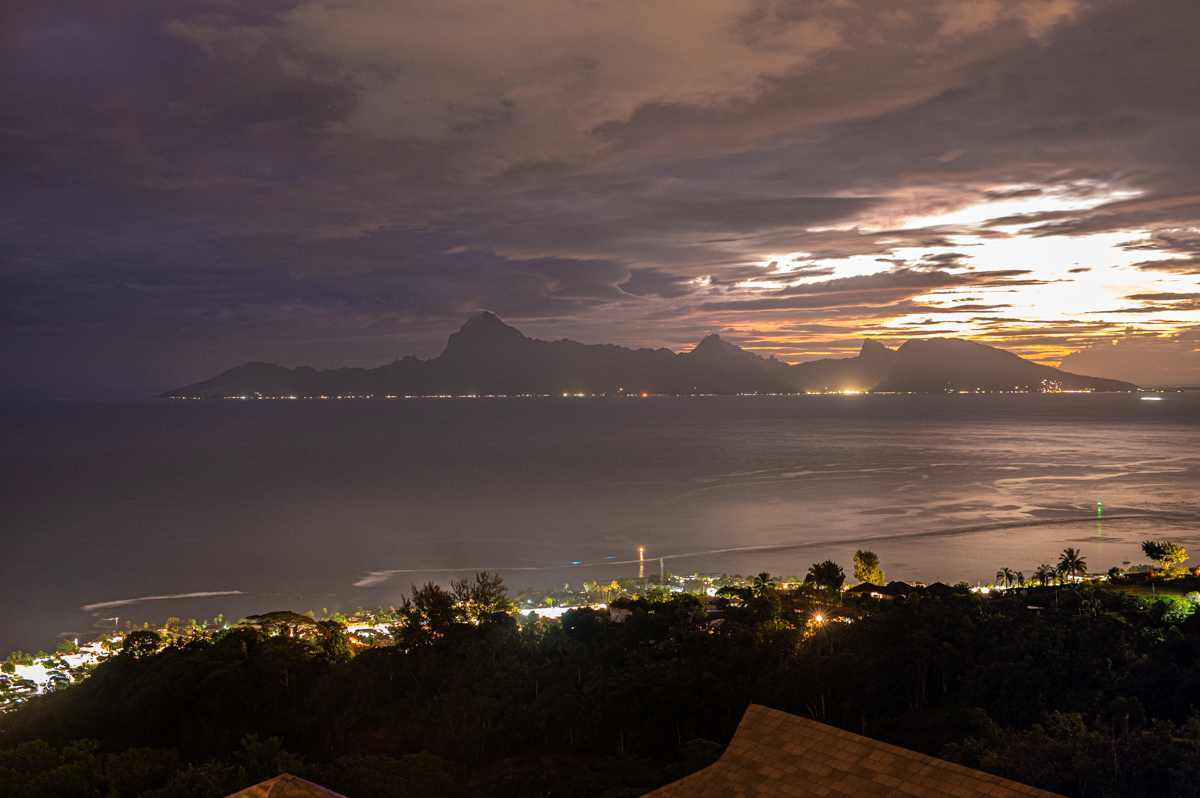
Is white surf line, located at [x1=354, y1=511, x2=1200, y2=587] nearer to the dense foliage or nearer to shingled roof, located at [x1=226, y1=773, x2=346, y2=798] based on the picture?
the dense foliage

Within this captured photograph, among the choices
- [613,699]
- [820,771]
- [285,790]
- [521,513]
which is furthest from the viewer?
[521,513]

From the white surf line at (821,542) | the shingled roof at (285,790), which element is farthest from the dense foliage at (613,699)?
the white surf line at (821,542)

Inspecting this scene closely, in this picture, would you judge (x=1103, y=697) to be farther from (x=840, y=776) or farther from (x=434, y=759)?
(x=434, y=759)

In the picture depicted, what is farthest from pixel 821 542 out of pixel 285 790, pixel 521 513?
pixel 285 790

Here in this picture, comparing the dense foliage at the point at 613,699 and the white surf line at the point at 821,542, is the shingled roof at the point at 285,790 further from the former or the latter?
the white surf line at the point at 821,542

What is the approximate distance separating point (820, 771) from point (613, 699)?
1184 centimetres

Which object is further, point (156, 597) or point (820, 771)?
point (156, 597)

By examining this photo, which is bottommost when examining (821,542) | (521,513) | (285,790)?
(821,542)

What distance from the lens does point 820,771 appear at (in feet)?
31.6

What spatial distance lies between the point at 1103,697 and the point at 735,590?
16270mm

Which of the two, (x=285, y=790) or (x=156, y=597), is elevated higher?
(x=285, y=790)

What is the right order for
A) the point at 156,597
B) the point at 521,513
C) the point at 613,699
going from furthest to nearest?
1. the point at 521,513
2. the point at 156,597
3. the point at 613,699

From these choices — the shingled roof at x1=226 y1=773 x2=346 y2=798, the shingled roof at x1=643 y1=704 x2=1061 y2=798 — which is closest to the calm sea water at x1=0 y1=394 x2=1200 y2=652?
the shingled roof at x1=226 y1=773 x2=346 y2=798

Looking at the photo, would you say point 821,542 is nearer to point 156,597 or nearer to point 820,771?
point 156,597
